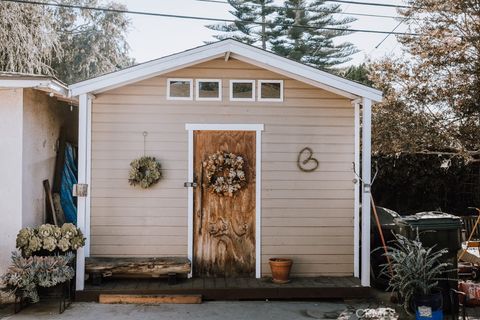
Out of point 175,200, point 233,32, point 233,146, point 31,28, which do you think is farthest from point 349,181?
point 233,32

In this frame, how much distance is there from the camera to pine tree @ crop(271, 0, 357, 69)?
21812 millimetres

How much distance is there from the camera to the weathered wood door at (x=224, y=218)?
263 inches

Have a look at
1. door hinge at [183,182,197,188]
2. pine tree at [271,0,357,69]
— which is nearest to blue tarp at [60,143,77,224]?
door hinge at [183,182,197,188]

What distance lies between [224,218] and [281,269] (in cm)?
96

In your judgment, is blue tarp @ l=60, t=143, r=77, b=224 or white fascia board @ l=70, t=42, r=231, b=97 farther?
blue tarp @ l=60, t=143, r=77, b=224

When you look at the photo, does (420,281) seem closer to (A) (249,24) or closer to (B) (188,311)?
(B) (188,311)

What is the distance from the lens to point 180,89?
6688mm

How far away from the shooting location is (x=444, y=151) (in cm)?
1015

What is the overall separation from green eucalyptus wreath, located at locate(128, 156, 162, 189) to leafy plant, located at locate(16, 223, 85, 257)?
37.1 inches

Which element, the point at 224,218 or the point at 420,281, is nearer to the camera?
the point at 420,281

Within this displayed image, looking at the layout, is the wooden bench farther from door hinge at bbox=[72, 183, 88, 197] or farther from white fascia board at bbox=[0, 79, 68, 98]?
white fascia board at bbox=[0, 79, 68, 98]

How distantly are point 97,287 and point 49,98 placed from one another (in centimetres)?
261

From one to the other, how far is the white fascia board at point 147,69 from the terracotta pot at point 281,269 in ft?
8.50

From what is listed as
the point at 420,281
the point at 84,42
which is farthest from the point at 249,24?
the point at 420,281
